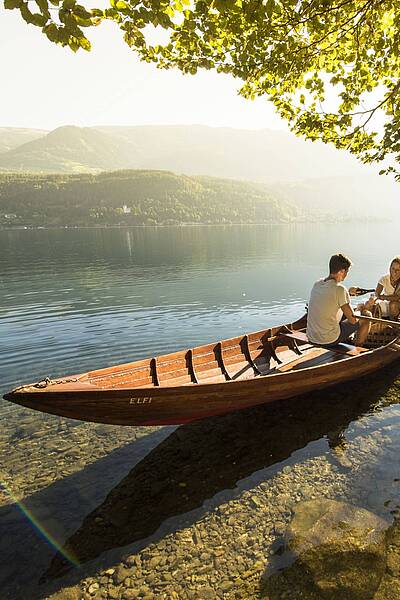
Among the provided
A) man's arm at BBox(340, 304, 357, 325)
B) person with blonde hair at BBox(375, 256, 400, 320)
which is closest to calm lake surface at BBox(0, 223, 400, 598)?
person with blonde hair at BBox(375, 256, 400, 320)

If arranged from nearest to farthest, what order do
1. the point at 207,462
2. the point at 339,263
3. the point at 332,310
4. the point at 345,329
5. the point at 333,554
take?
the point at 333,554
the point at 207,462
the point at 339,263
the point at 332,310
the point at 345,329

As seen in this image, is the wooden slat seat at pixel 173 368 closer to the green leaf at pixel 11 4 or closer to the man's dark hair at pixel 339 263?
the man's dark hair at pixel 339 263

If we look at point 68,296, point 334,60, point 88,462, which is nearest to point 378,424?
point 88,462

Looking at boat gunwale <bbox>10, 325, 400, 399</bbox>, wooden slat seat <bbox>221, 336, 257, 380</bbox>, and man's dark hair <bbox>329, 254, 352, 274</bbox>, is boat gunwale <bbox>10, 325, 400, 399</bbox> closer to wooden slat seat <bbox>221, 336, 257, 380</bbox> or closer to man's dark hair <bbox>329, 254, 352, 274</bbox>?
wooden slat seat <bbox>221, 336, 257, 380</bbox>

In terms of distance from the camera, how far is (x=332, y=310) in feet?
33.7

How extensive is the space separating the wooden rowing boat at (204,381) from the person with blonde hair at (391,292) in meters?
0.96

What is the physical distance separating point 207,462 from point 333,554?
3355 millimetres

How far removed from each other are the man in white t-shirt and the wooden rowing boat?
23.5 inches

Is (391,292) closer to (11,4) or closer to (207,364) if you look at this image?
(207,364)

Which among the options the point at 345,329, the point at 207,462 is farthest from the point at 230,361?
the point at 345,329

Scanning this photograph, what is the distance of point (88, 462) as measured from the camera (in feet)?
28.3

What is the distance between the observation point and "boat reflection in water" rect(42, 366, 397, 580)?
674cm

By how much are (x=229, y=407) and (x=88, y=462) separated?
145 inches

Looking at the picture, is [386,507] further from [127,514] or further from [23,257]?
[23,257]
